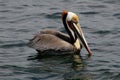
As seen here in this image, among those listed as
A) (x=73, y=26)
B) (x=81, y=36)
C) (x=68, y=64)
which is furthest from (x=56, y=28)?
(x=68, y=64)

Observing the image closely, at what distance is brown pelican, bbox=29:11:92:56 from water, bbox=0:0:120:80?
0.74ft

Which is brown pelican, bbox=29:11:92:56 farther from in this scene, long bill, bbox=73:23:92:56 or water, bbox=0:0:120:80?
water, bbox=0:0:120:80

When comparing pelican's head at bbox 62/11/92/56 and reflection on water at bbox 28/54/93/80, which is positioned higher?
pelican's head at bbox 62/11/92/56

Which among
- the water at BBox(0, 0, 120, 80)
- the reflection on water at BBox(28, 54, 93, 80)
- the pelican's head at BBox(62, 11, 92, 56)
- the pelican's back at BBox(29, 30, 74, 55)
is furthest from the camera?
the pelican's head at BBox(62, 11, 92, 56)

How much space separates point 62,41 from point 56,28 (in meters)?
2.29

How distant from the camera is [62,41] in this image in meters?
14.1

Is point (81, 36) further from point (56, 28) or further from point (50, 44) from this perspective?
point (56, 28)

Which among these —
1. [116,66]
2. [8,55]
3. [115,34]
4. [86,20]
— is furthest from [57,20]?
[116,66]

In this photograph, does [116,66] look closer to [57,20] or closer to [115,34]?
[115,34]

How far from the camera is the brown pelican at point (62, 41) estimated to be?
45.9 ft

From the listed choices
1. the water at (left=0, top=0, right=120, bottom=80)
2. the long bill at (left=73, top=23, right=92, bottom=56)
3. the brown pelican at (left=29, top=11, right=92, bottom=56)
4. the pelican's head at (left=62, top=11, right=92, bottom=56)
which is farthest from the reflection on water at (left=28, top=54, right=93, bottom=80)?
the pelican's head at (left=62, top=11, right=92, bottom=56)

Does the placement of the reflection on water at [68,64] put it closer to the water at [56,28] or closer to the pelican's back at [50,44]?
the water at [56,28]

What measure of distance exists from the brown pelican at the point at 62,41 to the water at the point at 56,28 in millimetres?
226

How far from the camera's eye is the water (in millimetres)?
12336
